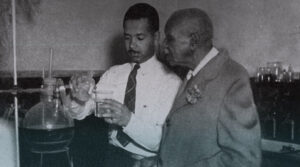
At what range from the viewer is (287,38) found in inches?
185

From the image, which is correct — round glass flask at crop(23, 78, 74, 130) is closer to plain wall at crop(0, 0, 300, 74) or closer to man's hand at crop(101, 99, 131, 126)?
man's hand at crop(101, 99, 131, 126)

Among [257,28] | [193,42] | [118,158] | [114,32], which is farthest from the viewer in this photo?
[257,28]

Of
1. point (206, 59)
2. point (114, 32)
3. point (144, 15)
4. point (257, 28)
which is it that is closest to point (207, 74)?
point (206, 59)

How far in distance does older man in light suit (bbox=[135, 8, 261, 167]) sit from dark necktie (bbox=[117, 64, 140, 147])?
47cm

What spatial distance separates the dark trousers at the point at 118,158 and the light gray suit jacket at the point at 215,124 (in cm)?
48

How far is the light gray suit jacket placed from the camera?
5.93 ft

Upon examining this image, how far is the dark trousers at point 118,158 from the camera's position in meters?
2.53

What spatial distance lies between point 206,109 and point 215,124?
8cm

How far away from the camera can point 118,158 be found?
2.57 m

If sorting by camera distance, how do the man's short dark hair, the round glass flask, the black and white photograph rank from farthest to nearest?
the man's short dark hair
the black and white photograph
the round glass flask

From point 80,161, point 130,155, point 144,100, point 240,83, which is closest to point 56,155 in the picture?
point 130,155

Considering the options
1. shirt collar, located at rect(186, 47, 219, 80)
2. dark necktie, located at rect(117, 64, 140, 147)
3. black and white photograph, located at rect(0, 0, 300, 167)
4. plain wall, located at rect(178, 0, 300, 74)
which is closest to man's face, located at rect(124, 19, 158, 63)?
black and white photograph, located at rect(0, 0, 300, 167)

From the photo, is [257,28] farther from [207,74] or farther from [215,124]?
[215,124]

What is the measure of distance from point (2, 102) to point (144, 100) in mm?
860
